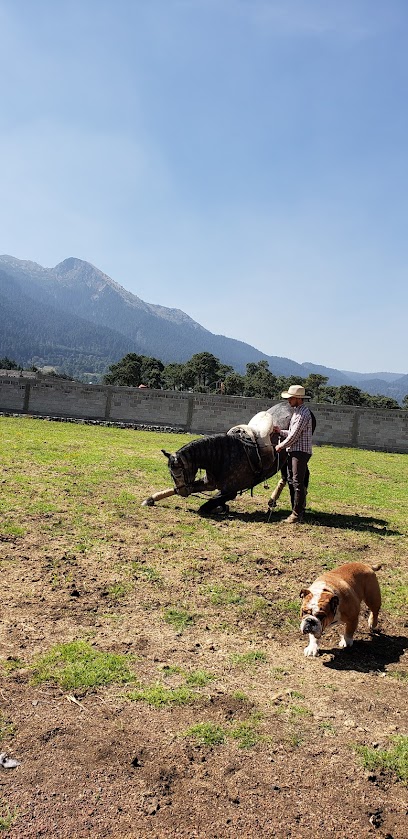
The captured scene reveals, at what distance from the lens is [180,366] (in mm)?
129500

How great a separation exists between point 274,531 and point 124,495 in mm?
3073

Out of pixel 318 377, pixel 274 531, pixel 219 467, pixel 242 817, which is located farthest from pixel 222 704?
pixel 318 377

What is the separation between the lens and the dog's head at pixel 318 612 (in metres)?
4.43

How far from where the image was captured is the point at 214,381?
12394 cm

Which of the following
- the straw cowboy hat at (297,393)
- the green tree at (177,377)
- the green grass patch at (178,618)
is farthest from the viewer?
the green tree at (177,377)

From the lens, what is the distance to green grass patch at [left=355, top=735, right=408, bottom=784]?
11.1ft

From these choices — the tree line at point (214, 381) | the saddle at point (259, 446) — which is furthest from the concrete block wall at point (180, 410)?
the tree line at point (214, 381)

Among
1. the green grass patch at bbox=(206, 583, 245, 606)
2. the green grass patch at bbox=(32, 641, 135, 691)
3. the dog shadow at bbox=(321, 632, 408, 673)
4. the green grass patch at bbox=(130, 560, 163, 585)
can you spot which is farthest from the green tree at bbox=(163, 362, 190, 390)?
the green grass patch at bbox=(32, 641, 135, 691)

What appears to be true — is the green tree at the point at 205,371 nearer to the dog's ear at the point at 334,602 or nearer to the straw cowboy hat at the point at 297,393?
the straw cowboy hat at the point at 297,393

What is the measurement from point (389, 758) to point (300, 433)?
6.26 metres

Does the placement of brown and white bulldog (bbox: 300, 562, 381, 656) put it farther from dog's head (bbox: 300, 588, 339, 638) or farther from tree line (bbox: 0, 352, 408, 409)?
tree line (bbox: 0, 352, 408, 409)

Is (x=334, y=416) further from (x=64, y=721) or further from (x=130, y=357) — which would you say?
(x=130, y=357)

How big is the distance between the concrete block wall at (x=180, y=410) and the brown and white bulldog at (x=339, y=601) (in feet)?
71.8

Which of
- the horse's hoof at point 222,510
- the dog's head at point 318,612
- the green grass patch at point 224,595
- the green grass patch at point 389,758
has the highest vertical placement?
the dog's head at point 318,612
